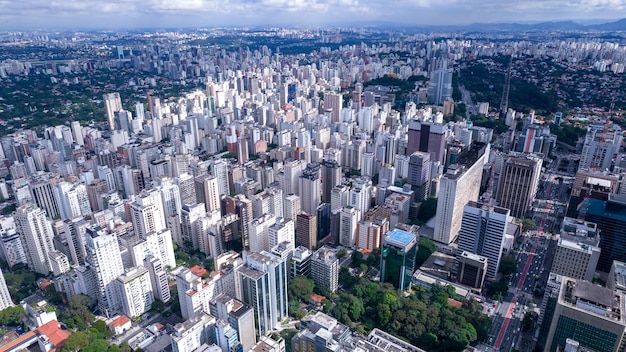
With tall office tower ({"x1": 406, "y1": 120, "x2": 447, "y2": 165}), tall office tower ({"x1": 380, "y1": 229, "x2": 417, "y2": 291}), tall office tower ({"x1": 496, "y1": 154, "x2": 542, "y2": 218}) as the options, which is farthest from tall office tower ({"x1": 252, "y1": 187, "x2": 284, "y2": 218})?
tall office tower ({"x1": 496, "y1": 154, "x2": 542, "y2": 218})

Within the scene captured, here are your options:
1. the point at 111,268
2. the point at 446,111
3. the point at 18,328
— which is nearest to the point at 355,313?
the point at 111,268

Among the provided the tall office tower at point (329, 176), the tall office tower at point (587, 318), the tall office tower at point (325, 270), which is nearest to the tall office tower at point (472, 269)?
the tall office tower at point (587, 318)

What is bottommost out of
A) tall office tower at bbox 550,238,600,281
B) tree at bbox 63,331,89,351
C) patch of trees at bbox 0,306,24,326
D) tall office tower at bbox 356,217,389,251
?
patch of trees at bbox 0,306,24,326

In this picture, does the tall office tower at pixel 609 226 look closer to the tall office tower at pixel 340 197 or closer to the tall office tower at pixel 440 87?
the tall office tower at pixel 340 197

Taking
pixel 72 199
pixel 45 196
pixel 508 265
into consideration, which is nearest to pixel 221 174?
pixel 72 199

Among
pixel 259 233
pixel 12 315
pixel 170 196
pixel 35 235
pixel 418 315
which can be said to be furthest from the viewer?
pixel 170 196

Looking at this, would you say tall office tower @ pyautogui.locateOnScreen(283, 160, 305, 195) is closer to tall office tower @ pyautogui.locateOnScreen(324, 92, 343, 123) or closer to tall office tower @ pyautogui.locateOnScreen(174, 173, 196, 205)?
tall office tower @ pyautogui.locateOnScreen(174, 173, 196, 205)

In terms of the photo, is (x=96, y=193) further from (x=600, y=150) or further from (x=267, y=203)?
(x=600, y=150)
